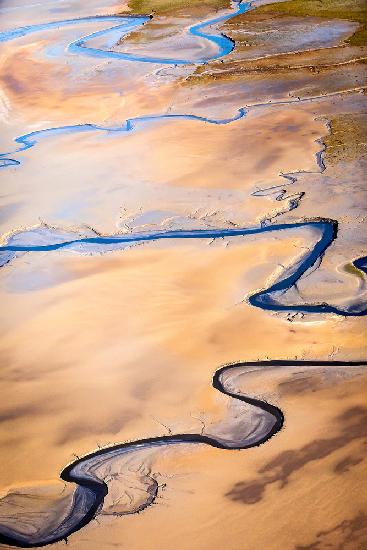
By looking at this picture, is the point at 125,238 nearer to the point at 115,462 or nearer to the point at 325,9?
the point at 115,462

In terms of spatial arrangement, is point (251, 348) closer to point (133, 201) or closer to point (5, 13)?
point (133, 201)

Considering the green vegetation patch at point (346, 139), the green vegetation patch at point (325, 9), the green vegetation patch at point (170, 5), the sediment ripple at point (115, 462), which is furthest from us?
the green vegetation patch at point (170, 5)

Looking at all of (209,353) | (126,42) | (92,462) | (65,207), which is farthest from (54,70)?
(92,462)

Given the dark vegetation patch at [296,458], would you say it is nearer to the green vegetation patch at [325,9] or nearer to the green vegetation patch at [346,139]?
the green vegetation patch at [346,139]

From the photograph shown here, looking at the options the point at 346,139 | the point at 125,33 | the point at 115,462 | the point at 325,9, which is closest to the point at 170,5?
the point at 125,33

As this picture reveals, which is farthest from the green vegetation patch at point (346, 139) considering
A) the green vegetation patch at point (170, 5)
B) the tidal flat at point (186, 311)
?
the green vegetation patch at point (170, 5)
